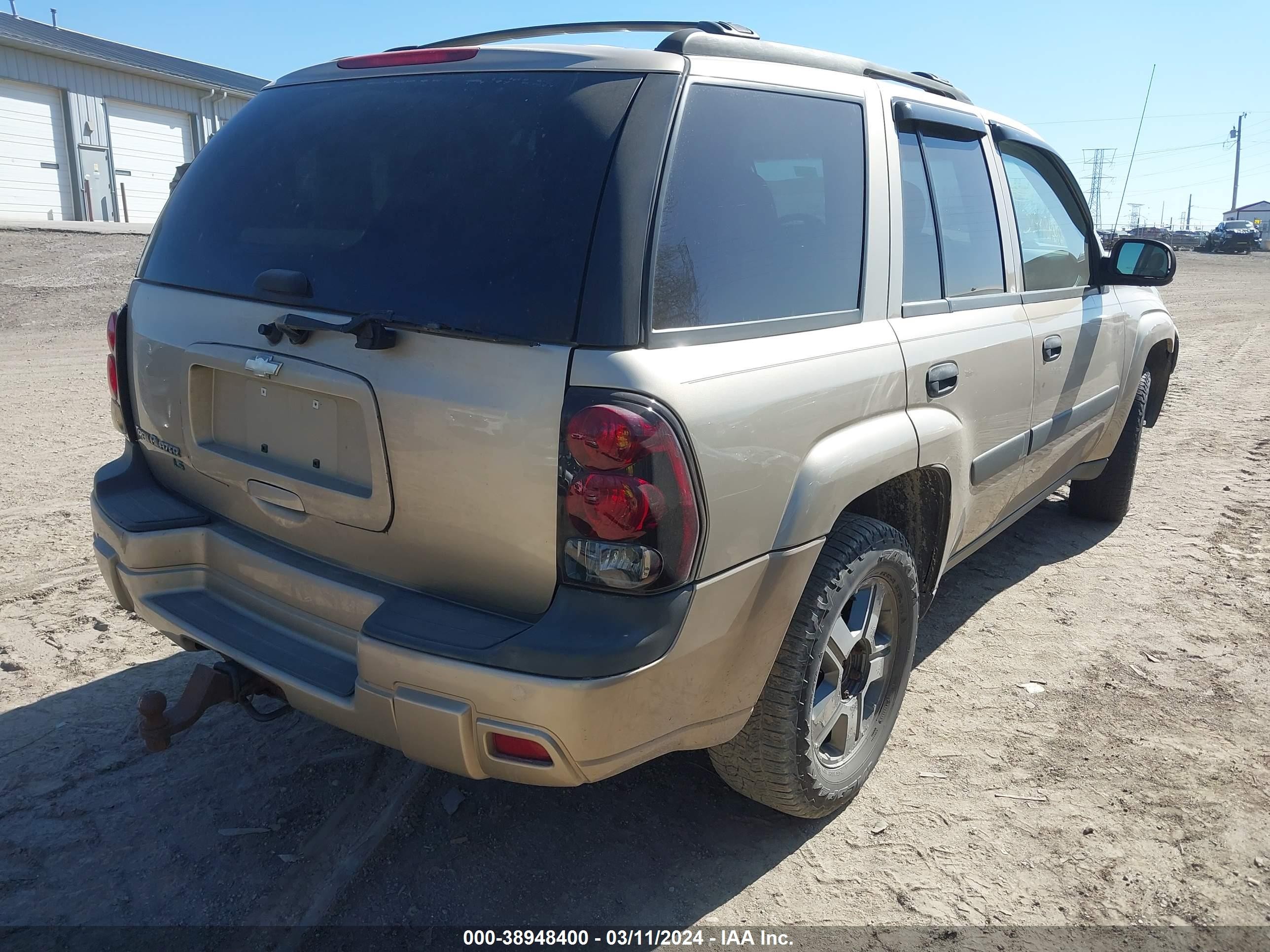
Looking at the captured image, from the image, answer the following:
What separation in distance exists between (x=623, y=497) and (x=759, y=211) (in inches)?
34.9

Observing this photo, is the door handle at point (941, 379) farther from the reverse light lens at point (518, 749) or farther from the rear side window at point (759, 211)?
the reverse light lens at point (518, 749)

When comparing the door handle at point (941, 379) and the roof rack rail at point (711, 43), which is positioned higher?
the roof rack rail at point (711, 43)

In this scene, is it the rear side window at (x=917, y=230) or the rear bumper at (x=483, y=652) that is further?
the rear side window at (x=917, y=230)

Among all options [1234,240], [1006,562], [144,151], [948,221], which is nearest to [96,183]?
[144,151]

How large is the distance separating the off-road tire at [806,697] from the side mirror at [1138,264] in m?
2.47

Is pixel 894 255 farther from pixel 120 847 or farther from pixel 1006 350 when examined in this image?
pixel 120 847

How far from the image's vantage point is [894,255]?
280 centimetres

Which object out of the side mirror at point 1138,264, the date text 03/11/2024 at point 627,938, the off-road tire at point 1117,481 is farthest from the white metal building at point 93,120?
the date text 03/11/2024 at point 627,938

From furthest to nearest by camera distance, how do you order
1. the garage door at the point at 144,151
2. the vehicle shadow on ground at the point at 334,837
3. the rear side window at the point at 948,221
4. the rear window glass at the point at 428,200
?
1. the garage door at the point at 144,151
2. the rear side window at the point at 948,221
3. the vehicle shadow on ground at the point at 334,837
4. the rear window glass at the point at 428,200

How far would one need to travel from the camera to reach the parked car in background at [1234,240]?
147 ft

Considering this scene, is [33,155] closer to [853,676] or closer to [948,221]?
[948,221]

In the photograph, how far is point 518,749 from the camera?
201 cm

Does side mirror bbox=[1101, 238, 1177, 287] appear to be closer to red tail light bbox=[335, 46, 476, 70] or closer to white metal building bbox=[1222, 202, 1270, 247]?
red tail light bbox=[335, 46, 476, 70]

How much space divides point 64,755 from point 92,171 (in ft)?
82.9
